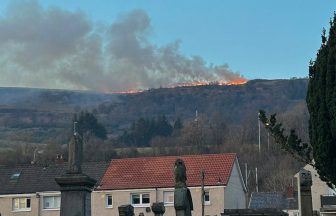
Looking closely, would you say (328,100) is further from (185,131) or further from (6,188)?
(185,131)

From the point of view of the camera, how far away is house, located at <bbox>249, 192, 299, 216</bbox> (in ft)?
223

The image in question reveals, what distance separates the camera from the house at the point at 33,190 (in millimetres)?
61688

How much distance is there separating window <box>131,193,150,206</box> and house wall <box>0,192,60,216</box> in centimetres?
668

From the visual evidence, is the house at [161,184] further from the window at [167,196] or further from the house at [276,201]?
the house at [276,201]

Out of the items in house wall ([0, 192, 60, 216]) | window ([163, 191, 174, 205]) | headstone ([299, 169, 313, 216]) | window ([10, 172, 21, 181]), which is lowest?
house wall ([0, 192, 60, 216])

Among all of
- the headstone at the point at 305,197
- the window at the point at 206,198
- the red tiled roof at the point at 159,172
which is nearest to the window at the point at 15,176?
the red tiled roof at the point at 159,172

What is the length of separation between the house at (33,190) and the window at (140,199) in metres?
4.46

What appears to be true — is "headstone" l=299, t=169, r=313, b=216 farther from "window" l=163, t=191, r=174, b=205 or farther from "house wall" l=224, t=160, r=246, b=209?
"window" l=163, t=191, r=174, b=205

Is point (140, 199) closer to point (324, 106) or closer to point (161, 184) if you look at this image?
point (161, 184)

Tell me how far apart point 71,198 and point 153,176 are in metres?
44.4

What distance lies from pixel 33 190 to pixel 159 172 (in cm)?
A: 1119

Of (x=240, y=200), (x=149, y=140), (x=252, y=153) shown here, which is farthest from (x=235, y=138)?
(x=240, y=200)

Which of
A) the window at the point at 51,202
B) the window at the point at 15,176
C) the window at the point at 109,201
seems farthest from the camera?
the window at the point at 15,176

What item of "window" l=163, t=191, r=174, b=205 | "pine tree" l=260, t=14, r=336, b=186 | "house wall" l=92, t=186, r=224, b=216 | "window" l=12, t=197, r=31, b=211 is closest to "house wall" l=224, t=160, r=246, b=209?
"house wall" l=92, t=186, r=224, b=216
